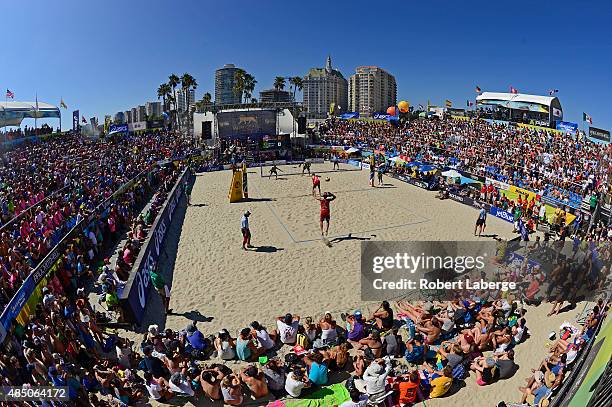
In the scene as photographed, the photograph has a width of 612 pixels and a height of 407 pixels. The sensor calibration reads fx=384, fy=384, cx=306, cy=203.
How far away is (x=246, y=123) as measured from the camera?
3859 centimetres

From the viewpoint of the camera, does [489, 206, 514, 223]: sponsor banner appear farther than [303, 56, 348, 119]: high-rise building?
No

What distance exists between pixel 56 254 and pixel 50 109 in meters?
51.0

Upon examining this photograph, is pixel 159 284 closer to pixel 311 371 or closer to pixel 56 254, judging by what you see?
pixel 56 254

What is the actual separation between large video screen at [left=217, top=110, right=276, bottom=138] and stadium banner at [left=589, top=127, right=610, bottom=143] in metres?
27.0

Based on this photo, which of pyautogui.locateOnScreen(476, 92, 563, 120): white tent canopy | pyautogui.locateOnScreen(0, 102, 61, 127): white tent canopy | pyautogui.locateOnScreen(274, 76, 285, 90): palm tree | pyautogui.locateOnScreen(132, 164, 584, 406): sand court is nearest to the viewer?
pyautogui.locateOnScreen(132, 164, 584, 406): sand court

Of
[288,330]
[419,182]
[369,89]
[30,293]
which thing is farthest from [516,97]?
[369,89]

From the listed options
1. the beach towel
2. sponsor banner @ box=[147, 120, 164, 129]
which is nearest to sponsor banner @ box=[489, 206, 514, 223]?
the beach towel

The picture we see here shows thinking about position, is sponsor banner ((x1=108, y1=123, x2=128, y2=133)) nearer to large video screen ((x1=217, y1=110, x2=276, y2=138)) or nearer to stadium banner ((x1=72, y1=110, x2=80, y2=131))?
stadium banner ((x1=72, y1=110, x2=80, y2=131))

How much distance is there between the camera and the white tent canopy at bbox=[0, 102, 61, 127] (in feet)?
140

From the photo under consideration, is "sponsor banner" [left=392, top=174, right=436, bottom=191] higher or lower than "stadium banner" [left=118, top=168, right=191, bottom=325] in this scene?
higher

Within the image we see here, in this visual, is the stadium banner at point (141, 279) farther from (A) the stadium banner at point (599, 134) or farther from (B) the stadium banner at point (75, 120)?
(B) the stadium banner at point (75, 120)

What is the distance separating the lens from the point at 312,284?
10070 millimetres

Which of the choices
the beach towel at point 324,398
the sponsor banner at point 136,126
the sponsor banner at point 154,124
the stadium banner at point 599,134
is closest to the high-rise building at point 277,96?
the sponsor banner at point 154,124

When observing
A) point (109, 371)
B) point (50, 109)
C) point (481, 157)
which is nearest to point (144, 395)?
point (109, 371)
